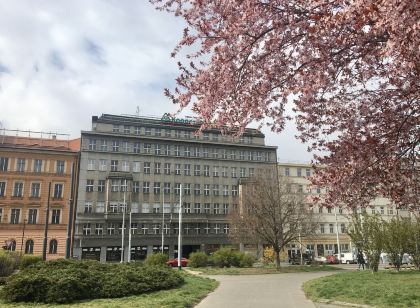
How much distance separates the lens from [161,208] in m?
69.7

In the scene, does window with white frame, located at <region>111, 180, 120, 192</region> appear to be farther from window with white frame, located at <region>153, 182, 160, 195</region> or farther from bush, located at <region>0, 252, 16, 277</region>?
bush, located at <region>0, 252, 16, 277</region>

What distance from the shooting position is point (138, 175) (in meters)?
70.3

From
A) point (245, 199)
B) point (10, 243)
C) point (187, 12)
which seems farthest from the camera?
point (10, 243)

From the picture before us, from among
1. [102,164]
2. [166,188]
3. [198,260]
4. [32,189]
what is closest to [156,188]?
[166,188]

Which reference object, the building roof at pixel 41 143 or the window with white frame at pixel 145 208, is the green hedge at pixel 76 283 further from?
the building roof at pixel 41 143

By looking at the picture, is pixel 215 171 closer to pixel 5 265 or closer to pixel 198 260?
pixel 198 260

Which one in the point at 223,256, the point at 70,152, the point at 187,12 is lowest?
the point at 223,256

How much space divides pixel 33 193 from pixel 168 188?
21706mm

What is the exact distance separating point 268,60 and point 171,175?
216 ft

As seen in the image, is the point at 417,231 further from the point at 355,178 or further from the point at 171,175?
the point at 171,175

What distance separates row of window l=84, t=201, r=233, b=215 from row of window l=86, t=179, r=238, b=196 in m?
2.12

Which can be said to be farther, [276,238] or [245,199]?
[245,199]

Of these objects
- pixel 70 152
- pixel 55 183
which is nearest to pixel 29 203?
pixel 55 183

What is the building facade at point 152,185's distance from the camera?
64.4 meters
